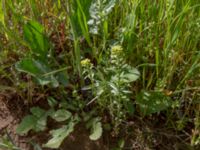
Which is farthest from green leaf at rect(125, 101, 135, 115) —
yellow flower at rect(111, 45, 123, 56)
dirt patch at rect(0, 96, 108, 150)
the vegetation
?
yellow flower at rect(111, 45, 123, 56)

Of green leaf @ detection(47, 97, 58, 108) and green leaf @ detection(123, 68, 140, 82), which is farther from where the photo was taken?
green leaf @ detection(47, 97, 58, 108)

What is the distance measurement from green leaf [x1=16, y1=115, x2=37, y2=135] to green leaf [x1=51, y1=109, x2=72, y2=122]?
0.19 ft

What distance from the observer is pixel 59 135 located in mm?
1127

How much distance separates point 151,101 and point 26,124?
0.36m

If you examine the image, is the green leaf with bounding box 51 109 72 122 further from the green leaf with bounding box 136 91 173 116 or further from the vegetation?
the green leaf with bounding box 136 91 173 116

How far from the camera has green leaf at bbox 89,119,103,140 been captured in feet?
3.65

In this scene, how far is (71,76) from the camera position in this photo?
1225 millimetres

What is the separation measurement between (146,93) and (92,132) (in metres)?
0.19

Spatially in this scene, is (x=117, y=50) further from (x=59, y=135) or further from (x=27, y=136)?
(x=27, y=136)

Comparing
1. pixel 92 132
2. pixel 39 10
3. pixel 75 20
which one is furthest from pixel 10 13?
pixel 92 132

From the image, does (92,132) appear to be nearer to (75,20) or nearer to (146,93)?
(146,93)

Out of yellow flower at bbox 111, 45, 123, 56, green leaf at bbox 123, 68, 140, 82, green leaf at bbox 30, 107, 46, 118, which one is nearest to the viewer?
yellow flower at bbox 111, 45, 123, 56

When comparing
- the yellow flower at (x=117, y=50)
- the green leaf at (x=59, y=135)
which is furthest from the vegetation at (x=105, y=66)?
the yellow flower at (x=117, y=50)

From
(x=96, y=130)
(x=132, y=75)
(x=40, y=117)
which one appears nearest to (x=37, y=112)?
(x=40, y=117)
